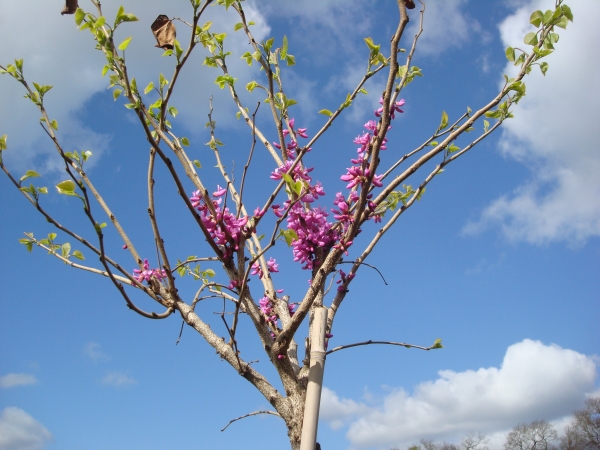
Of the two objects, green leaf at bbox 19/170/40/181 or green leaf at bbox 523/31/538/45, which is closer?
green leaf at bbox 19/170/40/181

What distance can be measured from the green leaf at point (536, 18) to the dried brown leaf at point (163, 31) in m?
1.63

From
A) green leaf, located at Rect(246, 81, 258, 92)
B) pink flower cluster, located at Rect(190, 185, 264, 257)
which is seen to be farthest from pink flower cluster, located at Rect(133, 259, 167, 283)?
green leaf, located at Rect(246, 81, 258, 92)

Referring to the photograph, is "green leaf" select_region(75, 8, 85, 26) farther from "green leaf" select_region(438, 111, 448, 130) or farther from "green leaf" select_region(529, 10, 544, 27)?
"green leaf" select_region(529, 10, 544, 27)

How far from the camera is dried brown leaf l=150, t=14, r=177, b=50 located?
2.06m

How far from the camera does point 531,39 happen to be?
224 cm

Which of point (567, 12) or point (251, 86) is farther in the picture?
point (251, 86)

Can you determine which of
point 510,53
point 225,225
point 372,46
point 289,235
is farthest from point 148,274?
point 510,53

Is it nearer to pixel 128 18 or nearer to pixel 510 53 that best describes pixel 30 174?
pixel 128 18

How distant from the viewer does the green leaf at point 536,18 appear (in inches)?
84.9

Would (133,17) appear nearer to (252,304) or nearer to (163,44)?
(163,44)

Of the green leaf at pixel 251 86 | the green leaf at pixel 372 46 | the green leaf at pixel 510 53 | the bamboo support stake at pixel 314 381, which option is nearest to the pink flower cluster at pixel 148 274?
the bamboo support stake at pixel 314 381

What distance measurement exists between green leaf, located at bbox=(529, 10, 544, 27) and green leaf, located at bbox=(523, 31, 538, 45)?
0.13ft

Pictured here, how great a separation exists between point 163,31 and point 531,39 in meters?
1.70

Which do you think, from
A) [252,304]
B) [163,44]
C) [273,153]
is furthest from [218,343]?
[163,44]
